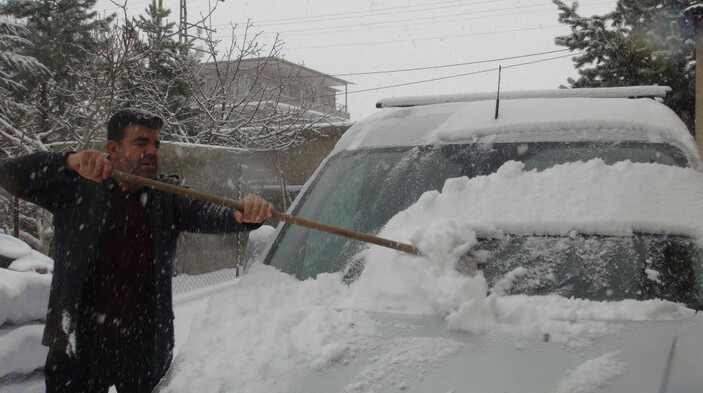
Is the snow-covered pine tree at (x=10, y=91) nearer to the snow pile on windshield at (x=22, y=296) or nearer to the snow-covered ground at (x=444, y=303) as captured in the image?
the snow pile on windshield at (x=22, y=296)

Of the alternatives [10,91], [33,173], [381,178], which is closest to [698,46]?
[381,178]

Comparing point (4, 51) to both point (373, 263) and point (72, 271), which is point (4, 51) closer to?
point (72, 271)

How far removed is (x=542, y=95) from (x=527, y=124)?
59cm

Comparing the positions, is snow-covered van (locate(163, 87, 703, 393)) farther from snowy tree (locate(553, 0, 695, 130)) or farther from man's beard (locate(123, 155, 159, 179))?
snowy tree (locate(553, 0, 695, 130))

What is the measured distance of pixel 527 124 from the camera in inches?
97.3

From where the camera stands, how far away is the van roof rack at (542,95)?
2879mm

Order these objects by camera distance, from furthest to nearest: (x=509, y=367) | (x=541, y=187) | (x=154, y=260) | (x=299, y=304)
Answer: (x=154, y=260) < (x=541, y=187) < (x=299, y=304) < (x=509, y=367)

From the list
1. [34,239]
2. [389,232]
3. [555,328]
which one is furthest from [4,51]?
[555,328]

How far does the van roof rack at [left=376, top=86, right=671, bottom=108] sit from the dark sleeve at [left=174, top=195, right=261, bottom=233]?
999mm

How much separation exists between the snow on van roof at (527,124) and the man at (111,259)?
0.75 metres

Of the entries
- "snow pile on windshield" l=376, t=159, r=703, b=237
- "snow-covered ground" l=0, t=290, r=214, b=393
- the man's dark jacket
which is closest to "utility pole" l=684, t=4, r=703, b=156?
"snow pile on windshield" l=376, t=159, r=703, b=237

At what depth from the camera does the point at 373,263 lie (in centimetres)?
211

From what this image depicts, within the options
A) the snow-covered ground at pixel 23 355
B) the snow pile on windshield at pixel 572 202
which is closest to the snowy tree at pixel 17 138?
the snow-covered ground at pixel 23 355

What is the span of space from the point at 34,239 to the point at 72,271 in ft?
20.5
